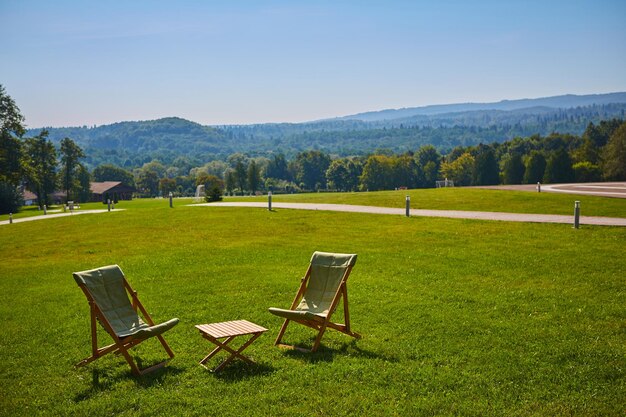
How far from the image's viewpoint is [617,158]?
200 ft

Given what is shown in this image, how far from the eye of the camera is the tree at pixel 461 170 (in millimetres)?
104387

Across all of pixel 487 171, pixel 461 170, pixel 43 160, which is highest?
pixel 43 160

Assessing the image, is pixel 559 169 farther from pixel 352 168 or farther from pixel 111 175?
pixel 111 175

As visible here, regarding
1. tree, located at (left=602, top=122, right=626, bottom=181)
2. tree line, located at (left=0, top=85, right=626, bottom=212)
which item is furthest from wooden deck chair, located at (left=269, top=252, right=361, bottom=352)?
tree, located at (left=602, top=122, right=626, bottom=181)

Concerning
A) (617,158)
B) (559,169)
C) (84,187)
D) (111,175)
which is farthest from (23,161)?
(111,175)

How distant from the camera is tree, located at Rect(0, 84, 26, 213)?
49.7 meters

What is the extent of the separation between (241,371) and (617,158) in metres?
66.0

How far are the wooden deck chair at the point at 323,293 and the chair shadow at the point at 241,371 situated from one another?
853mm

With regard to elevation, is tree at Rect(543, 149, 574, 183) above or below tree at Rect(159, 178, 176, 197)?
above

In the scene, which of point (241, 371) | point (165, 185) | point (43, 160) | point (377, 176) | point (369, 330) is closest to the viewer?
point (241, 371)

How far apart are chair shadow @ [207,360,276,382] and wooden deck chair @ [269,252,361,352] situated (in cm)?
85

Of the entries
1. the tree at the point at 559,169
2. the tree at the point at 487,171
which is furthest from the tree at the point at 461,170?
the tree at the point at 559,169

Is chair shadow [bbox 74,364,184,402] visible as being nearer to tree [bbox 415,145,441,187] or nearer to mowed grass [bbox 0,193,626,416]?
mowed grass [bbox 0,193,626,416]

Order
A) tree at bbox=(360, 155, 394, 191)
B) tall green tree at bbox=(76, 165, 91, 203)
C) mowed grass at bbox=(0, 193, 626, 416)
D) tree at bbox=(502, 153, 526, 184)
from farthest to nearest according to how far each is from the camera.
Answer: tree at bbox=(360, 155, 394, 191), tall green tree at bbox=(76, 165, 91, 203), tree at bbox=(502, 153, 526, 184), mowed grass at bbox=(0, 193, 626, 416)
